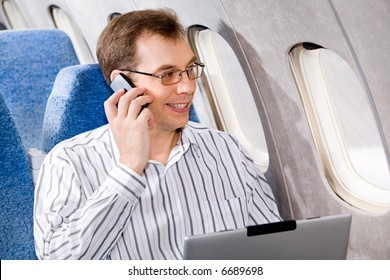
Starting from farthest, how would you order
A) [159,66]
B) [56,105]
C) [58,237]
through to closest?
[56,105] < [159,66] < [58,237]

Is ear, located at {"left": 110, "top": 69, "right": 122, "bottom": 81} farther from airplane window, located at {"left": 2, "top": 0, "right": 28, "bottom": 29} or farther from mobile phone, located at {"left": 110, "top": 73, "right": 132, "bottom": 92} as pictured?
airplane window, located at {"left": 2, "top": 0, "right": 28, "bottom": 29}

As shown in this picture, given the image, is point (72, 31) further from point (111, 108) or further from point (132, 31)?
point (111, 108)

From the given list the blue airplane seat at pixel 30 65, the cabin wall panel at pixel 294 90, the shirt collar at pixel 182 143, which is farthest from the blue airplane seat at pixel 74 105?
the blue airplane seat at pixel 30 65

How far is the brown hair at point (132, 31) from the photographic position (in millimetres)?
2102

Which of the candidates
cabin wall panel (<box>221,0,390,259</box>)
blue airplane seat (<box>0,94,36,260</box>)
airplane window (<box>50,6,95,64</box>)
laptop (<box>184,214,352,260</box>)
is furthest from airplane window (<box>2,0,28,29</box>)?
laptop (<box>184,214,352,260</box>)

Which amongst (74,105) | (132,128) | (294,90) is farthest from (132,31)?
(294,90)

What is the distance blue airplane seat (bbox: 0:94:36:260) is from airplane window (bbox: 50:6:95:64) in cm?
402

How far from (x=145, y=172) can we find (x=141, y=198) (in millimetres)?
90

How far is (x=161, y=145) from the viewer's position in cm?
221

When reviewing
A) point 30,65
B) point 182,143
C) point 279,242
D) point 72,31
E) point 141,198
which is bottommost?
point 279,242
